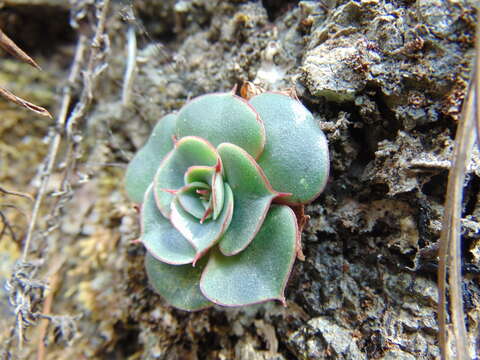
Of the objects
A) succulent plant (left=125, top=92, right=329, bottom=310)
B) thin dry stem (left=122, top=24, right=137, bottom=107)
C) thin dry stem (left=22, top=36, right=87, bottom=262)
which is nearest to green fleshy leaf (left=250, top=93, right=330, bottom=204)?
succulent plant (left=125, top=92, right=329, bottom=310)

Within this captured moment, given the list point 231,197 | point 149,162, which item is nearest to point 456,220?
point 231,197

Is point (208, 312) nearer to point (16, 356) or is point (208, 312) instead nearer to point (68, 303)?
point (68, 303)

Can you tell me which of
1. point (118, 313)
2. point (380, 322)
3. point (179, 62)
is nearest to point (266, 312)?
point (380, 322)

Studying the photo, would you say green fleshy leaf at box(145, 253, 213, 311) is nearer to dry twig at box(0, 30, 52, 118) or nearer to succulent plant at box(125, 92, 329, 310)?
succulent plant at box(125, 92, 329, 310)

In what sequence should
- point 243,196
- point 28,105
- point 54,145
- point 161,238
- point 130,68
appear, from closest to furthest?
point 28,105 < point 243,196 < point 161,238 < point 54,145 < point 130,68

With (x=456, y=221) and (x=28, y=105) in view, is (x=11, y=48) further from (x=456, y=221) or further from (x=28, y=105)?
(x=456, y=221)

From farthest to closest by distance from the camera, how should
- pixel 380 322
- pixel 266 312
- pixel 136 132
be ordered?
pixel 136 132 → pixel 266 312 → pixel 380 322
